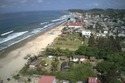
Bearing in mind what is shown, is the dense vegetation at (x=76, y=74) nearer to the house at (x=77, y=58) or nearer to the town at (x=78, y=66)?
the town at (x=78, y=66)

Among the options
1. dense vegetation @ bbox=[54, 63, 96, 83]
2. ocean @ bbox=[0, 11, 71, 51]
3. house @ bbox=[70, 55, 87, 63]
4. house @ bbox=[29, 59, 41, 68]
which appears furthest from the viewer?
ocean @ bbox=[0, 11, 71, 51]

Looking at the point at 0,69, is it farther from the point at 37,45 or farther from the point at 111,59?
the point at 111,59

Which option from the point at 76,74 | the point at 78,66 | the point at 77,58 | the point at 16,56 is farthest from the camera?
the point at 16,56

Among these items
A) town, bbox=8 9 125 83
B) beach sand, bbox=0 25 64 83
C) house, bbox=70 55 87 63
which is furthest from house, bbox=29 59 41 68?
house, bbox=70 55 87 63

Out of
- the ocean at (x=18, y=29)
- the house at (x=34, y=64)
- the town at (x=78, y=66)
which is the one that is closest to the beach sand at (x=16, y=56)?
the town at (x=78, y=66)

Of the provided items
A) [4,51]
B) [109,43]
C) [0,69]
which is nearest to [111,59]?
[109,43]

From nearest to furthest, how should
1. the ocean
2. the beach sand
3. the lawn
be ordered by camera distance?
the beach sand
the lawn
the ocean

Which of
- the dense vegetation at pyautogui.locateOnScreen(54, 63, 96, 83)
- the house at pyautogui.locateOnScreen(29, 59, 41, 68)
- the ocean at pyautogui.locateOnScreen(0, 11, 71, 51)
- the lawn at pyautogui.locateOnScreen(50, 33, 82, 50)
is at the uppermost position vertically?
the ocean at pyautogui.locateOnScreen(0, 11, 71, 51)

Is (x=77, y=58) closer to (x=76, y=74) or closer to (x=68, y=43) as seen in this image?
(x=76, y=74)

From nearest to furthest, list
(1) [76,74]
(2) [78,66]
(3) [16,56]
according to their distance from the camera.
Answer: (1) [76,74], (2) [78,66], (3) [16,56]

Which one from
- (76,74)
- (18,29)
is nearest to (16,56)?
(76,74)

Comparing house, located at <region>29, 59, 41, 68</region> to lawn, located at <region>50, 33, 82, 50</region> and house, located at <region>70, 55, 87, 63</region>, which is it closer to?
house, located at <region>70, 55, 87, 63</region>

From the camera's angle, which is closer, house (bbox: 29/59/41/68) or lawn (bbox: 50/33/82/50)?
house (bbox: 29/59/41/68)
